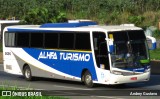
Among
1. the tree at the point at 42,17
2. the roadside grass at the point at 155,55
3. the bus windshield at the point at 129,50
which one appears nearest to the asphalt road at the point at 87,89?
the bus windshield at the point at 129,50

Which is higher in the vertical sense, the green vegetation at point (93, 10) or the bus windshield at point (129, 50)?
the bus windshield at point (129, 50)

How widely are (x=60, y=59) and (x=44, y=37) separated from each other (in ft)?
5.43

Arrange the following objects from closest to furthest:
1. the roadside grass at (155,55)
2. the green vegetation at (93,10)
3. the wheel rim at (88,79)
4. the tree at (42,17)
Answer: the wheel rim at (88,79)
the roadside grass at (155,55)
the tree at (42,17)
the green vegetation at (93,10)

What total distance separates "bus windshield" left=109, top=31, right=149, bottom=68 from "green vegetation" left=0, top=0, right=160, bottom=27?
2512 centimetres

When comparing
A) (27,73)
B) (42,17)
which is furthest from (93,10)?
(27,73)

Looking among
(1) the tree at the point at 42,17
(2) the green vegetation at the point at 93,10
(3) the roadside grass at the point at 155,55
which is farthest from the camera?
(2) the green vegetation at the point at 93,10

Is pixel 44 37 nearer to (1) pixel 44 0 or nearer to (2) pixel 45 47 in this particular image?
(2) pixel 45 47

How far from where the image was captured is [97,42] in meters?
23.6

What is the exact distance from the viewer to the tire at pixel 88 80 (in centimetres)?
2395

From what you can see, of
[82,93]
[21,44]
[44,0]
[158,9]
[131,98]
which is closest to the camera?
[131,98]

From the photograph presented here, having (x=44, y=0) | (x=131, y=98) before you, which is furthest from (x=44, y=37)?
(x=44, y=0)

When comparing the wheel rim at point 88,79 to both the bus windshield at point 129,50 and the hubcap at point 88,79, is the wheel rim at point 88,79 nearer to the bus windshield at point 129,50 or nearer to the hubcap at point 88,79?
the hubcap at point 88,79

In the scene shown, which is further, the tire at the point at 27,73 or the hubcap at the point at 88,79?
the tire at the point at 27,73

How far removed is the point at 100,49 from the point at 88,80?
4.99 ft
